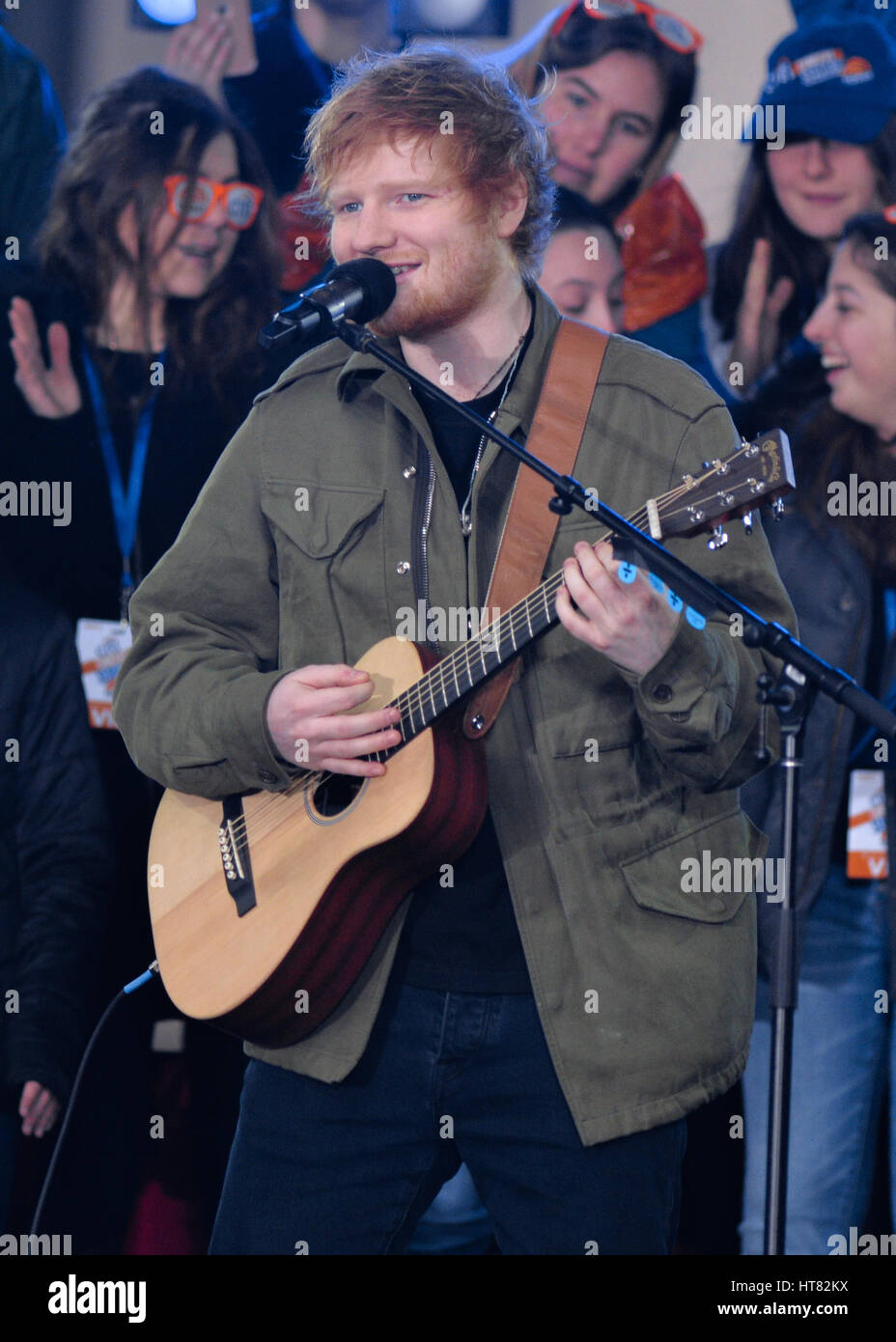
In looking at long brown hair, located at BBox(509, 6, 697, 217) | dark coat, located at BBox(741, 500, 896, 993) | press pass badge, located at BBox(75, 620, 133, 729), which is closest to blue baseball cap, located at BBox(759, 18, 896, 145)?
long brown hair, located at BBox(509, 6, 697, 217)

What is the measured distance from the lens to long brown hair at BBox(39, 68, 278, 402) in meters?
3.88

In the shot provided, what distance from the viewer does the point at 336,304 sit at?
82.1 inches

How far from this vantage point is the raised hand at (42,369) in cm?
385

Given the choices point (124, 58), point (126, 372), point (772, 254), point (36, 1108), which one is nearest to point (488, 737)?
point (36, 1108)

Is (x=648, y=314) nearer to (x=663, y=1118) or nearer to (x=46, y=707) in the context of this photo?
(x=46, y=707)

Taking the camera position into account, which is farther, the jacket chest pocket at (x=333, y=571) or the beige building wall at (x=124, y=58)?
the beige building wall at (x=124, y=58)

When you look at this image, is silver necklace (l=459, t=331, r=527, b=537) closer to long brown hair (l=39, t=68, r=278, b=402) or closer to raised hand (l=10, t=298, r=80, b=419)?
long brown hair (l=39, t=68, r=278, b=402)

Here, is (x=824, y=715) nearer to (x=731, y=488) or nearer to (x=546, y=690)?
(x=546, y=690)

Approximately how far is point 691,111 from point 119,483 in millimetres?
1771

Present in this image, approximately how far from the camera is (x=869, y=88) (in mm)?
3777

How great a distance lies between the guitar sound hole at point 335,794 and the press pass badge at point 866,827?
164 centimetres

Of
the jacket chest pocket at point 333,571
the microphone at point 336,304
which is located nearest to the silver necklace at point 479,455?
the jacket chest pocket at point 333,571

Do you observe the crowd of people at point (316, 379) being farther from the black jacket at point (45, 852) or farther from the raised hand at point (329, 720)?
the raised hand at point (329, 720)

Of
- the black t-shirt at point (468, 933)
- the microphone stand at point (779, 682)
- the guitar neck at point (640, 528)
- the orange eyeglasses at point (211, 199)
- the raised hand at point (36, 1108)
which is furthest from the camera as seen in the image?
the orange eyeglasses at point (211, 199)
